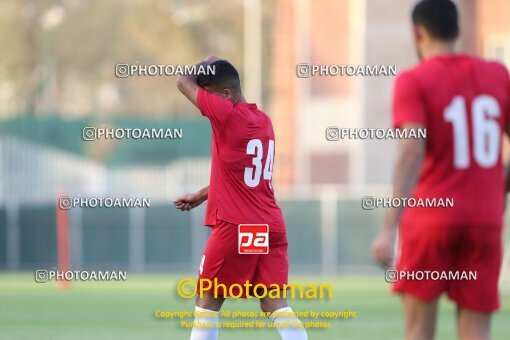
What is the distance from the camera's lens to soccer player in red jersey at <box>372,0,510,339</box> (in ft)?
22.4

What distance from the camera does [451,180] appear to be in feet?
22.5

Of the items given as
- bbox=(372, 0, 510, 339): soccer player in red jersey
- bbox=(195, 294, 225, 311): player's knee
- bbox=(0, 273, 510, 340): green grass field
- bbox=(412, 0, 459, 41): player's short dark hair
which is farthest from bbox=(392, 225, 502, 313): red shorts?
bbox=(0, 273, 510, 340): green grass field

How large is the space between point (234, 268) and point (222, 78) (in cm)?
122

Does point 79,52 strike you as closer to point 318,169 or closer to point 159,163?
point 318,169

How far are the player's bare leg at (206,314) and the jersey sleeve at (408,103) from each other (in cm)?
262

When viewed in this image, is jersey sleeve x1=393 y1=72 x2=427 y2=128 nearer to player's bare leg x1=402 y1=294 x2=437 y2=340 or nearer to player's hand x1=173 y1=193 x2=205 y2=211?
player's bare leg x1=402 y1=294 x2=437 y2=340

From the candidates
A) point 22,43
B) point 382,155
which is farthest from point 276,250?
point 22,43

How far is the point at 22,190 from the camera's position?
34.8 m

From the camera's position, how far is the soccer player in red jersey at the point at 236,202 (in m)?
9.02

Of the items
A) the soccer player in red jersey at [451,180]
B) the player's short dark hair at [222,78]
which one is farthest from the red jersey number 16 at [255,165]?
the soccer player in red jersey at [451,180]

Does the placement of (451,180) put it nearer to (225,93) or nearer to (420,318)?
(420,318)

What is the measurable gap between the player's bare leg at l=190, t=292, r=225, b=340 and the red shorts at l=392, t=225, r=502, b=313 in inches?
91.8

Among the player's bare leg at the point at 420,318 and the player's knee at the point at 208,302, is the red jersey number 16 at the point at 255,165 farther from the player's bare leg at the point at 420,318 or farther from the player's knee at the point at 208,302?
the player's bare leg at the point at 420,318

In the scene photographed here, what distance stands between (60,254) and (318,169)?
40.7 feet
